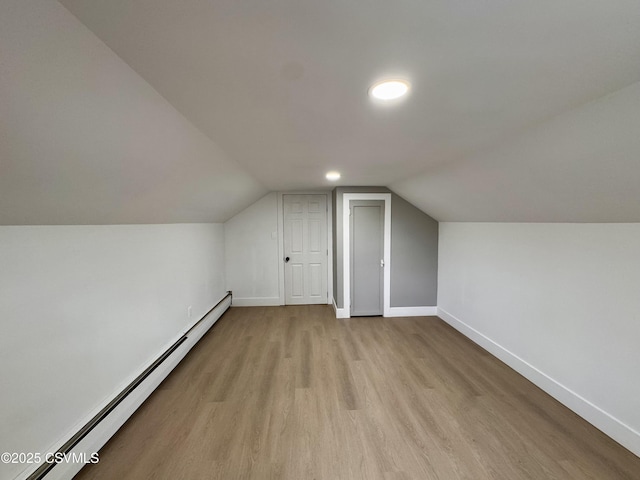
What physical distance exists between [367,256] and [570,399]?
264 centimetres

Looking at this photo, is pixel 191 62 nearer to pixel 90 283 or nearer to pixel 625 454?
pixel 90 283

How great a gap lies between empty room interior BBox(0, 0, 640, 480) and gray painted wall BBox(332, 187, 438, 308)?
2.17 ft

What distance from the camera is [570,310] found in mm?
2135

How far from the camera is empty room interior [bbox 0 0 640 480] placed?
2.67ft

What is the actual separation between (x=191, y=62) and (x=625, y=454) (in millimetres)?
3355

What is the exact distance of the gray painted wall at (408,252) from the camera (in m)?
4.10

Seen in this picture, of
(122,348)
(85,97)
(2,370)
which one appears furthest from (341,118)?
(122,348)

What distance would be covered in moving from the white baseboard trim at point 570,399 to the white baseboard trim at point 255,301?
330cm

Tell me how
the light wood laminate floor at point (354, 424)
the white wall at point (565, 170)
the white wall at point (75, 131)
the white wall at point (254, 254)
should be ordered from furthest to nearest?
the white wall at point (254, 254) < the light wood laminate floor at point (354, 424) < the white wall at point (565, 170) < the white wall at point (75, 131)

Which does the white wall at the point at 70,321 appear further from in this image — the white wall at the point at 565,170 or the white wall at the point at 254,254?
the white wall at the point at 565,170

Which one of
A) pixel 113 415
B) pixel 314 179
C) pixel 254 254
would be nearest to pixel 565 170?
pixel 314 179

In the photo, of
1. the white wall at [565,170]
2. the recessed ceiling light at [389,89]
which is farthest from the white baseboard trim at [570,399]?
the recessed ceiling light at [389,89]

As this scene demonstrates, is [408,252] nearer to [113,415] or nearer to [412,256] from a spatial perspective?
[412,256]

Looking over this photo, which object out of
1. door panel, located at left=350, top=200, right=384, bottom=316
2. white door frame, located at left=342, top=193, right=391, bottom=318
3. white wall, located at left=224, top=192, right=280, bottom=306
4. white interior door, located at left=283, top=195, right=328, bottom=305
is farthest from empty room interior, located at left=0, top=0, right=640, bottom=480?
white interior door, located at left=283, top=195, right=328, bottom=305
